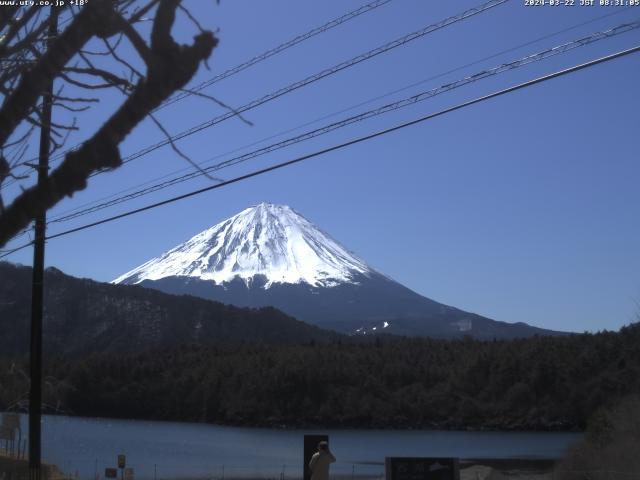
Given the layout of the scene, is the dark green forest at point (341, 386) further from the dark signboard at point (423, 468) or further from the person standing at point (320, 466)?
the person standing at point (320, 466)

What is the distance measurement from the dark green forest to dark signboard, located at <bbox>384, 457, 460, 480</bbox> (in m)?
67.7

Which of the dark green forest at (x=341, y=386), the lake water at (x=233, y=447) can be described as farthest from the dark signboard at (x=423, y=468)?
the dark green forest at (x=341, y=386)

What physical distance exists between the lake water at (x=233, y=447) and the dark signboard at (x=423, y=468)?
18.2m

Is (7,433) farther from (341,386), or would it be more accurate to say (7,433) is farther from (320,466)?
(341,386)

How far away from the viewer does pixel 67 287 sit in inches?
4914

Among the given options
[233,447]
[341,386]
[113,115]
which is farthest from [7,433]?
[341,386]

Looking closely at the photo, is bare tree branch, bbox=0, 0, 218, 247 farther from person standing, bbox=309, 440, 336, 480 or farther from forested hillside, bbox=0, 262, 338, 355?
forested hillside, bbox=0, 262, 338, 355

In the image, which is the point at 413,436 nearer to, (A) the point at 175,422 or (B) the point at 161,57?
(A) the point at 175,422

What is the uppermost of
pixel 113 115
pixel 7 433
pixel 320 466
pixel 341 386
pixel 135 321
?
pixel 135 321

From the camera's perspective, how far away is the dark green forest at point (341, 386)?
8125cm

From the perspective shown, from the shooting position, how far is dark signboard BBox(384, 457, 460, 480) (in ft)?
39.3

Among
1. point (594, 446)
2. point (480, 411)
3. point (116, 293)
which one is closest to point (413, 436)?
point (480, 411)

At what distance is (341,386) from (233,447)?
111 feet

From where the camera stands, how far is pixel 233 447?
57031 millimetres
